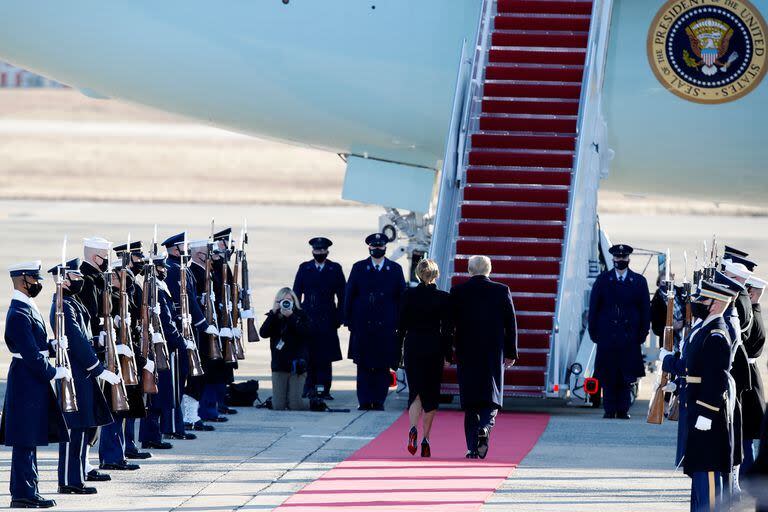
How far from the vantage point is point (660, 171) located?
16.3 meters

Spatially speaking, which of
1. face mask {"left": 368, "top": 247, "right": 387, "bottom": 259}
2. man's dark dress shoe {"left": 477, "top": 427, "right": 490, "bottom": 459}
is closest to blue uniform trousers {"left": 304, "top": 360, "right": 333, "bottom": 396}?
face mask {"left": 368, "top": 247, "right": 387, "bottom": 259}

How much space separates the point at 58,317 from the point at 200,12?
6039mm

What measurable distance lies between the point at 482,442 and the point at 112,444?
9.80ft

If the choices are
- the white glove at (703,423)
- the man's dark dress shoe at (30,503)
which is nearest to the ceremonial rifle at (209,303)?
the man's dark dress shoe at (30,503)

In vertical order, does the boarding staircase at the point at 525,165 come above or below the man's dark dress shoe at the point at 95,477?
above

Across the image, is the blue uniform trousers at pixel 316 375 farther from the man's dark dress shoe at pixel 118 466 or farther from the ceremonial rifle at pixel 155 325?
the man's dark dress shoe at pixel 118 466

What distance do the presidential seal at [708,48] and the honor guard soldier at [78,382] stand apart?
23.7 feet

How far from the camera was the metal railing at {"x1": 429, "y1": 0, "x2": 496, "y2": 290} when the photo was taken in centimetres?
1474

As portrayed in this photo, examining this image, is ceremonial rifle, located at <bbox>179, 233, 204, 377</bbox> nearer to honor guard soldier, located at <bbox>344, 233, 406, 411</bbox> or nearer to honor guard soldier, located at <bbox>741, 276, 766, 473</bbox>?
honor guard soldier, located at <bbox>344, 233, 406, 411</bbox>

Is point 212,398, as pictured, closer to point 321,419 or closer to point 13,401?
point 321,419

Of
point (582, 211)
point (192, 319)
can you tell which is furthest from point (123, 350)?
point (582, 211)

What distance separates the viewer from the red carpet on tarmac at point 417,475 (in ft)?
34.3

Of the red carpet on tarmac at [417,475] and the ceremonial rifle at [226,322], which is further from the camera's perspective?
the ceremonial rifle at [226,322]

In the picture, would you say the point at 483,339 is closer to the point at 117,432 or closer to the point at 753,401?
the point at 753,401
